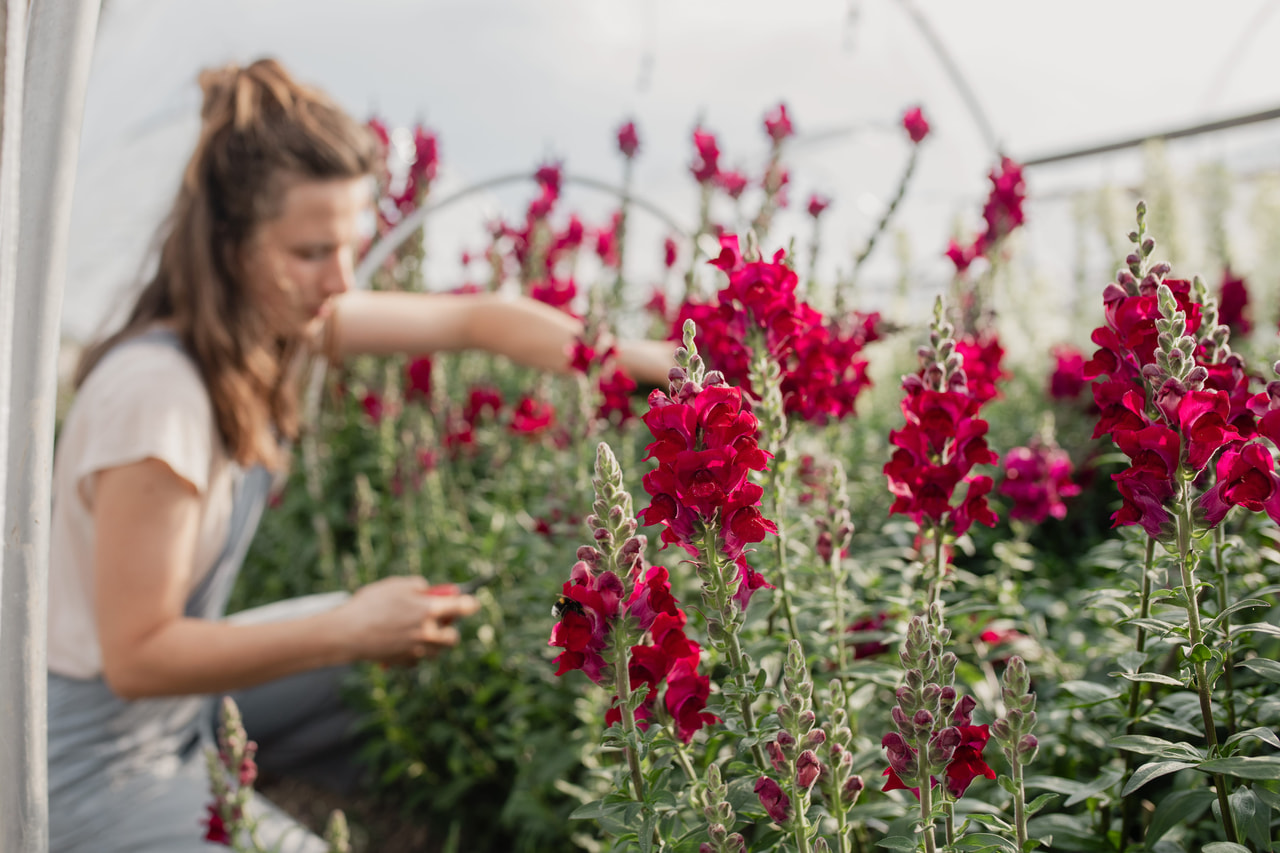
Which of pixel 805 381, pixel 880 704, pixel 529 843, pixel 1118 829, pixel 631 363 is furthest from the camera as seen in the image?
pixel 631 363

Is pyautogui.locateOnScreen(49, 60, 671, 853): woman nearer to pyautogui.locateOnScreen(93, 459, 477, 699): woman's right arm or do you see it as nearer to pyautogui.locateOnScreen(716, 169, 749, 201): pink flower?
pyautogui.locateOnScreen(93, 459, 477, 699): woman's right arm

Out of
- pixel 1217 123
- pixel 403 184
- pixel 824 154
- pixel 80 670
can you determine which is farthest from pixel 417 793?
pixel 824 154

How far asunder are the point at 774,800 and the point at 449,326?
230 centimetres

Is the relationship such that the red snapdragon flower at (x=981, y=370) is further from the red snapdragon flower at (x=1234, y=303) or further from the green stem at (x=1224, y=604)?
the red snapdragon flower at (x=1234, y=303)

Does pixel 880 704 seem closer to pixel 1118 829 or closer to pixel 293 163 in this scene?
pixel 1118 829

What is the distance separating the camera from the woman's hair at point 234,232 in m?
2.24

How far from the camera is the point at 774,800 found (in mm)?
855

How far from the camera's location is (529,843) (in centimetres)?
209

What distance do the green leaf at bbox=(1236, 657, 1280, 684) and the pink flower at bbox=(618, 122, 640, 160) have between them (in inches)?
92.3

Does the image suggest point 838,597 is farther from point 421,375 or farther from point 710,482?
point 421,375

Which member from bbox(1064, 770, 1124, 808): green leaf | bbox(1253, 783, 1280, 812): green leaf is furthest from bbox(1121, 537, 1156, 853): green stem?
bbox(1253, 783, 1280, 812): green leaf

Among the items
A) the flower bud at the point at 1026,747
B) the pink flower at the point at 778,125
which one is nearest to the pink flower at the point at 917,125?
the pink flower at the point at 778,125

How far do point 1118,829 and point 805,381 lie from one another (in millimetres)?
747

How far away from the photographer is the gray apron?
6.77ft
